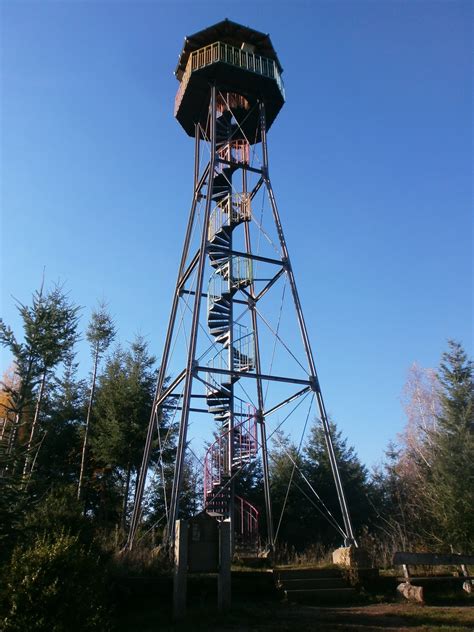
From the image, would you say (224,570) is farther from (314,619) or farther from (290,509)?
(290,509)

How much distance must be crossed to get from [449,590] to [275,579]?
141 inches

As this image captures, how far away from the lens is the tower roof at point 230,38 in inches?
620

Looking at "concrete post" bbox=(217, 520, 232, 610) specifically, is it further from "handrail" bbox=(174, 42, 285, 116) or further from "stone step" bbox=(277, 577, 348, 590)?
"handrail" bbox=(174, 42, 285, 116)

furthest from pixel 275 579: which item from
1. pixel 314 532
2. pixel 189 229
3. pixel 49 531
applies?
pixel 314 532

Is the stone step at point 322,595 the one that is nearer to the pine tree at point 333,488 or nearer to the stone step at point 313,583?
the stone step at point 313,583

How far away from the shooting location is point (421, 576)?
35.6 feet

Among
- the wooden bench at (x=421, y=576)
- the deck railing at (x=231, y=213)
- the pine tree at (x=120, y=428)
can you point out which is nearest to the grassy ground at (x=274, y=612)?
the wooden bench at (x=421, y=576)

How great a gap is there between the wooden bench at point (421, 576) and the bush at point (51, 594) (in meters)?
6.46

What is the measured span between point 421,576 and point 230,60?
14.0 m

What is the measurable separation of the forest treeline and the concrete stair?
184 centimetres

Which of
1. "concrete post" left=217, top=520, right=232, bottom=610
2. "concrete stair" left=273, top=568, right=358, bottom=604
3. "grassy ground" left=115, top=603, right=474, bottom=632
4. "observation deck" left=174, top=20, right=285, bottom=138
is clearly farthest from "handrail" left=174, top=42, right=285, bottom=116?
"grassy ground" left=115, top=603, right=474, bottom=632

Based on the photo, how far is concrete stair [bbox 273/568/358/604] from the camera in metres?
9.64

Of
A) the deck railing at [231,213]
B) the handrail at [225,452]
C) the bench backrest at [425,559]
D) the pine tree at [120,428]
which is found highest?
the deck railing at [231,213]

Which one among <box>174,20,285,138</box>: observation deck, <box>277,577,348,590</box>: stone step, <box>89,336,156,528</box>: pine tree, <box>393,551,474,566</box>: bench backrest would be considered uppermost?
<box>174,20,285,138</box>: observation deck
